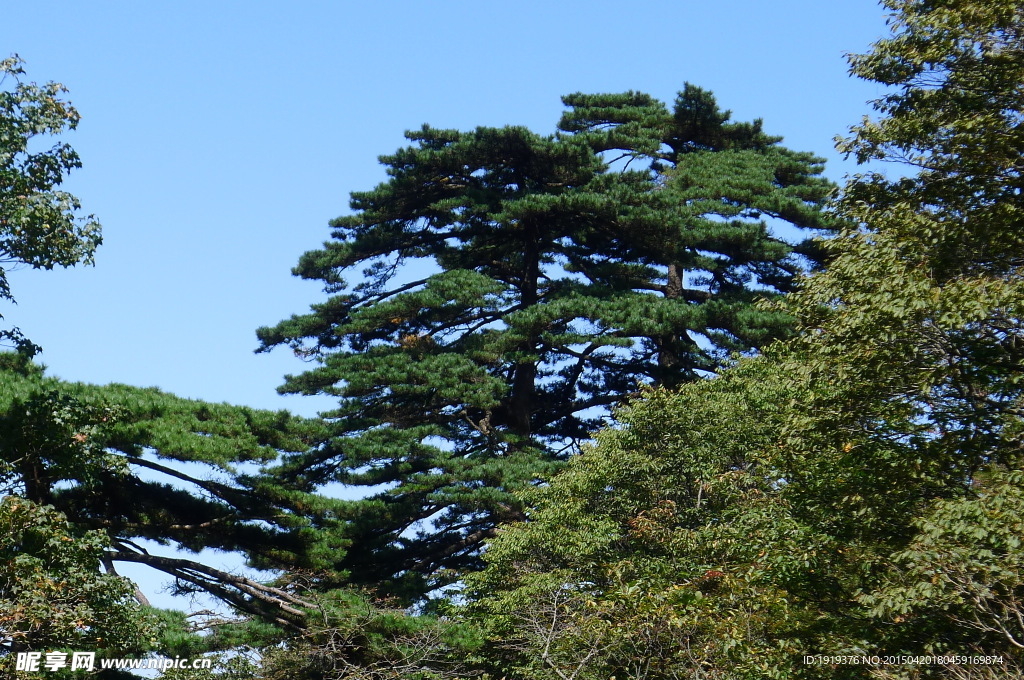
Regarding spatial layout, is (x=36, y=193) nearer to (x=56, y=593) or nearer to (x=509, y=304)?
(x=56, y=593)

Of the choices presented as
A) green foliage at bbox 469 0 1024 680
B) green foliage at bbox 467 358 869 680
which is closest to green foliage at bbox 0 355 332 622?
green foliage at bbox 467 358 869 680

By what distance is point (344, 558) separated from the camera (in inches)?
843

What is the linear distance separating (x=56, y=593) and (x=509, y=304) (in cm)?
1563

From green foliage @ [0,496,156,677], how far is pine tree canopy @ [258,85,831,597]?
7.09m

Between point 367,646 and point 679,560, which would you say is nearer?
point 679,560

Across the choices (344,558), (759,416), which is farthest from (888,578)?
(344,558)

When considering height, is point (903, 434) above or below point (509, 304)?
below

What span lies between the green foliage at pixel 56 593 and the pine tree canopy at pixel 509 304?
7.09 metres

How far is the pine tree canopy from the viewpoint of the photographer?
74.5 ft

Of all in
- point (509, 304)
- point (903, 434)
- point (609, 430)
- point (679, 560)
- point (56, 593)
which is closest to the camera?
point (903, 434)

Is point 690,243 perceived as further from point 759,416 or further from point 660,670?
point 660,670

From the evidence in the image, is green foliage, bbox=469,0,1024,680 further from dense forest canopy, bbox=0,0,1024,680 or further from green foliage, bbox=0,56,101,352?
green foliage, bbox=0,56,101,352

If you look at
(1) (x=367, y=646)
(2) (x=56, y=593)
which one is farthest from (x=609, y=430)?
(2) (x=56, y=593)

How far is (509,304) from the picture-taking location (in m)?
27.1
